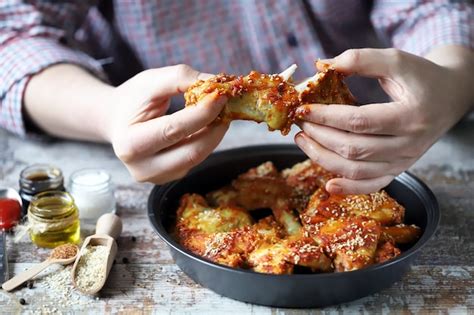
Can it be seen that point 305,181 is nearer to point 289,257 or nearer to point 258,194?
point 258,194

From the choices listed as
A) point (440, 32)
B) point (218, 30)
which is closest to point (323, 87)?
point (440, 32)

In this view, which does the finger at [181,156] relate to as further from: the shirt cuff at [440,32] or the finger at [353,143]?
the shirt cuff at [440,32]

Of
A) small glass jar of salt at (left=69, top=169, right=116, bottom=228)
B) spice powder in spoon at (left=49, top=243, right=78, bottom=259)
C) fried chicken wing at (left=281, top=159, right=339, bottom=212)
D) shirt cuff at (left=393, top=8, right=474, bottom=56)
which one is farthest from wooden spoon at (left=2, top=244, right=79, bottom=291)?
shirt cuff at (left=393, top=8, right=474, bottom=56)

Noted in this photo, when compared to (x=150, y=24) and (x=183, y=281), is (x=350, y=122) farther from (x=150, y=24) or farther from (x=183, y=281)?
(x=150, y=24)

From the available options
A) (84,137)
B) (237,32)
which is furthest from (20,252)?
(237,32)

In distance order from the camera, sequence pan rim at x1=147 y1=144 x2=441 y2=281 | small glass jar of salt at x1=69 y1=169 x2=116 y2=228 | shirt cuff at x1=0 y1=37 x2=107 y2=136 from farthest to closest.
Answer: shirt cuff at x1=0 y1=37 x2=107 y2=136
small glass jar of salt at x1=69 y1=169 x2=116 y2=228
pan rim at x1=147 y1=144 x2=441 y2=281

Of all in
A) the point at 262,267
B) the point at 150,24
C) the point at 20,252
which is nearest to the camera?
the point at 262,267

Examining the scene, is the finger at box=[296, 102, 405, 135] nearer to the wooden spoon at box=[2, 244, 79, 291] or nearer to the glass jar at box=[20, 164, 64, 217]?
the wooden spoon at box=[2, 244, 79, 291]
